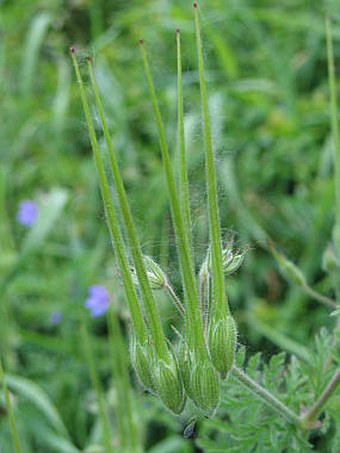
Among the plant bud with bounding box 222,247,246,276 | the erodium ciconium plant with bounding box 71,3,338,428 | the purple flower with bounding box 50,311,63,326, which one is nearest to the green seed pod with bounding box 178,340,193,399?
the erodium ciconium plant with bounding box 71,3,338,428

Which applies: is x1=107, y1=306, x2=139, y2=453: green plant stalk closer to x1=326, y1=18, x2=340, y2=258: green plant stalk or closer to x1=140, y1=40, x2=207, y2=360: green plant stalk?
x1=326, y1=18, x2=340, y2=258: green plant stalk

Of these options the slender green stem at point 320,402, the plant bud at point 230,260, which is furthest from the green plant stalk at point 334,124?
the plant bud at point 230,260

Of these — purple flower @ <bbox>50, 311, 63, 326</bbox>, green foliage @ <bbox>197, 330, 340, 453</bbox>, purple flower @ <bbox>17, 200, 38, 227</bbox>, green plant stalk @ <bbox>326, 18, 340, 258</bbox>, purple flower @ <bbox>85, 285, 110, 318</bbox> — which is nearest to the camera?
green foliage @ <bbox>197, 330, 340, 453</bbox>

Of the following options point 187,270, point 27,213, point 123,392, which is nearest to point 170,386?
point 187,270

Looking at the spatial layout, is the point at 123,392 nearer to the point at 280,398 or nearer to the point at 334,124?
the point at 280,398

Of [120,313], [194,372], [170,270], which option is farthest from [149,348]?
[120,313]
